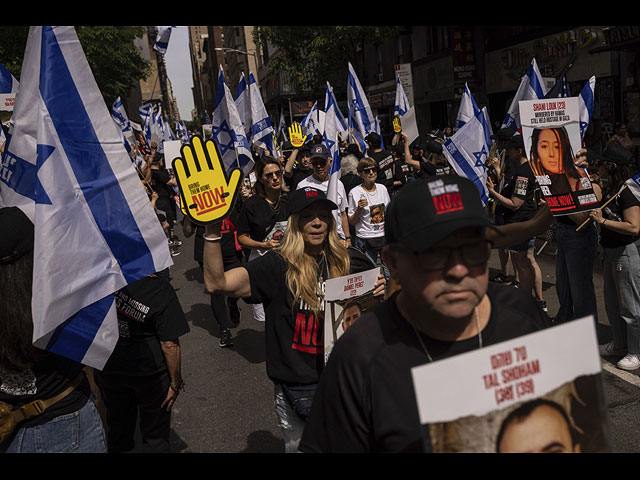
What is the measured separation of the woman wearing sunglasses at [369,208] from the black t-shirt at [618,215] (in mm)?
2605

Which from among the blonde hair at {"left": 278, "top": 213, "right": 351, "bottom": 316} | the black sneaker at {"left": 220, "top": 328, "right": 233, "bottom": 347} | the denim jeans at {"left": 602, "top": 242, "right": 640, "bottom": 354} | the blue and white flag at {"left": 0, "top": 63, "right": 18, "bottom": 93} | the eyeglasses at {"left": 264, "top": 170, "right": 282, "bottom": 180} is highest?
the blue and white flag at {"left": 0, "top": 63, "right": 18, "bottom": 93}

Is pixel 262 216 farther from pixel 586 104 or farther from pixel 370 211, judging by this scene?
pixel 586 104

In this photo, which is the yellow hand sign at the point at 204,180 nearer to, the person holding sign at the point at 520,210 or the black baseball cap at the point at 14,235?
the black baseball cap at the point at 14,235

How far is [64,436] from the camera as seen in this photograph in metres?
2.54

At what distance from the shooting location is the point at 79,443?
2578 mm

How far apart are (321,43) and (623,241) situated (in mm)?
23560

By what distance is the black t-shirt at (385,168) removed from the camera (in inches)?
365

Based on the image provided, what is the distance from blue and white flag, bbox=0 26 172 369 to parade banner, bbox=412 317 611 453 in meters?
1.87

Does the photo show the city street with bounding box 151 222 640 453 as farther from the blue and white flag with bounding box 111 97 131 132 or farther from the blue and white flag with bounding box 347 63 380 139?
the blue and white flag with bounding box 111 97 131 132

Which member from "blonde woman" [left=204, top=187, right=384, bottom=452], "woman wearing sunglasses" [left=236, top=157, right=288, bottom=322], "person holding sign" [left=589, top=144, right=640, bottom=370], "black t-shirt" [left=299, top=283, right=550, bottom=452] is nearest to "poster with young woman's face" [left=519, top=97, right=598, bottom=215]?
"person holding sign" [left=589, top=144, right=640, bottom=370]

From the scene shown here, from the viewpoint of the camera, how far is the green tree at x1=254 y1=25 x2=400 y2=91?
85.8ft

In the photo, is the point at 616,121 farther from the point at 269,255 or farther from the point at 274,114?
the point at 274,114

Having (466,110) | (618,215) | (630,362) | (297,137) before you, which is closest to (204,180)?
(618,215)
